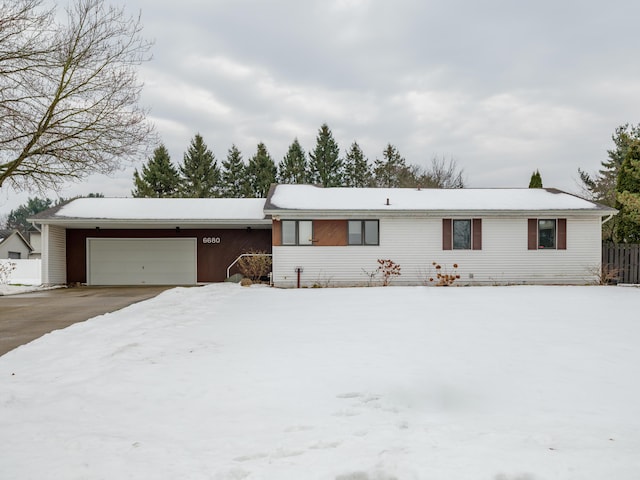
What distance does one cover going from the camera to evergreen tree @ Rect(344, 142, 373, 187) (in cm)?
4153

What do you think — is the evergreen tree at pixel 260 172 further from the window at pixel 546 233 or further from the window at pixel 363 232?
the window at pixel 546 233

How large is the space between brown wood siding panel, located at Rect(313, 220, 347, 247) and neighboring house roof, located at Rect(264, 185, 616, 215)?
53 centimetres

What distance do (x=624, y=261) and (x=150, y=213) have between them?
18302 mm

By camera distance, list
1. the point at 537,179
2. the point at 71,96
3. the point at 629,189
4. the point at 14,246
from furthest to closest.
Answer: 1. the point at 14,246
2. the point at 537,179
3. the point at 629,189
4. the point at 71,96

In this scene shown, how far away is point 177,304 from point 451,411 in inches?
298

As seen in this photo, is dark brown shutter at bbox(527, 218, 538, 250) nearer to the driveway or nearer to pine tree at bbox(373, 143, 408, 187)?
the driveway

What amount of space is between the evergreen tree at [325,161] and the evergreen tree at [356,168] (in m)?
1.16

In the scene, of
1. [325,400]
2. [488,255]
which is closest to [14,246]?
[488,255]

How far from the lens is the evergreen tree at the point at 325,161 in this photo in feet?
132

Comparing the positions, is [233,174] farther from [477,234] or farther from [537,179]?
[477,234]

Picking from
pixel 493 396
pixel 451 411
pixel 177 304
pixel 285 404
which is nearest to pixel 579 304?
pixel 493 396

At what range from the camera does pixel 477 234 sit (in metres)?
15.1

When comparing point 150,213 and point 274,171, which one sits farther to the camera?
point 274,171

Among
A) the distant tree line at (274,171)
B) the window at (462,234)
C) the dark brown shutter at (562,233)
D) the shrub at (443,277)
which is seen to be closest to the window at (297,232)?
the shrub at (443,277)
